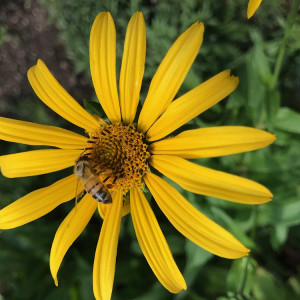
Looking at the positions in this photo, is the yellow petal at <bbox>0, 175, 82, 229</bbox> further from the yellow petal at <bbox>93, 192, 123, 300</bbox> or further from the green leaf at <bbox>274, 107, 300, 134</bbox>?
the green leaf at <bbox>274, 107, 300, 134</bbox>

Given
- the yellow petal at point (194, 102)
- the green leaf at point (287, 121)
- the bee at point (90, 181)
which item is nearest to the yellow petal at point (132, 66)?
→ the yellow petal at point (194, 102)

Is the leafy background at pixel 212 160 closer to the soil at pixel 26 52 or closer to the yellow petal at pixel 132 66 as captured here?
the soil at pixel 26 52

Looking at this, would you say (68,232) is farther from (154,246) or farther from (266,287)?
(266,287)

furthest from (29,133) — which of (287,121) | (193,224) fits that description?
(287,121)

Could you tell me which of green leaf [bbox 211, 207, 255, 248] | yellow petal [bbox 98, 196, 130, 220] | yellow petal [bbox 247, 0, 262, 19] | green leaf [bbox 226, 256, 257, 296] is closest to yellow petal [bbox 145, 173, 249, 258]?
yellow petal [bbox 98, 196, 130, 220]

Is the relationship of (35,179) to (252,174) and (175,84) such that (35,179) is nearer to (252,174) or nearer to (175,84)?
(252,174)

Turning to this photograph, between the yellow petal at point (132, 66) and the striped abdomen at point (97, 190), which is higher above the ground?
the yellow petal at point (132, 66)
